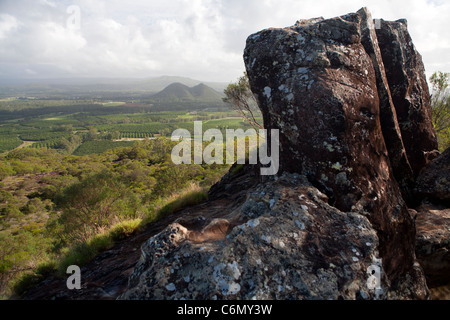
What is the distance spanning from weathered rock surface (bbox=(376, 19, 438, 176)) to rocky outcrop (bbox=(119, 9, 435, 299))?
0.16 metres

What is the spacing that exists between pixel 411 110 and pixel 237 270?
8209 mm

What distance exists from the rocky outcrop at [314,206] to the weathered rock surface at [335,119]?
26 mm

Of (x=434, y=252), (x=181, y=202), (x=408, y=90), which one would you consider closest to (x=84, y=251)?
(x=181, y=202)

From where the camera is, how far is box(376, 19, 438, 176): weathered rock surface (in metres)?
7.79

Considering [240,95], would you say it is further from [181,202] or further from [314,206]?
[314,206]

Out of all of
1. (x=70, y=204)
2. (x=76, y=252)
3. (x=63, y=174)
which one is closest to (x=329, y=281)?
(x=76, y=252)

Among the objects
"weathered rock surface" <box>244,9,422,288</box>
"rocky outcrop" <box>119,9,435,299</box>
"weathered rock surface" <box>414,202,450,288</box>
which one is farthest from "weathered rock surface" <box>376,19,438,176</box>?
"weathered rock surface" <box>414,202,450,288</box>

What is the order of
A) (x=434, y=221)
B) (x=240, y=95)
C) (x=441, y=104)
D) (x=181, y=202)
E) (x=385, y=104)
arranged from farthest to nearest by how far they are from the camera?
(x=240, y=95)
(x=441, y=104)
(x=181, y=202)
(x=385, y=104)
(x=434, y=221)

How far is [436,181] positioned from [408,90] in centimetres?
308

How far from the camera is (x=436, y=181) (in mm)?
7477

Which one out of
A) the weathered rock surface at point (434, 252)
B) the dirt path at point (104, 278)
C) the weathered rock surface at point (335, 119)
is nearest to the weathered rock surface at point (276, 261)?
the weathered rock surface at point (335, 119)

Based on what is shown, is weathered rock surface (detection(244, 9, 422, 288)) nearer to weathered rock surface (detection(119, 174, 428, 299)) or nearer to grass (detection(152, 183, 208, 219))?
weathered rock surface (detection(119, 174, 428, 299))

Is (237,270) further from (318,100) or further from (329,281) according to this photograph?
(318,100)
